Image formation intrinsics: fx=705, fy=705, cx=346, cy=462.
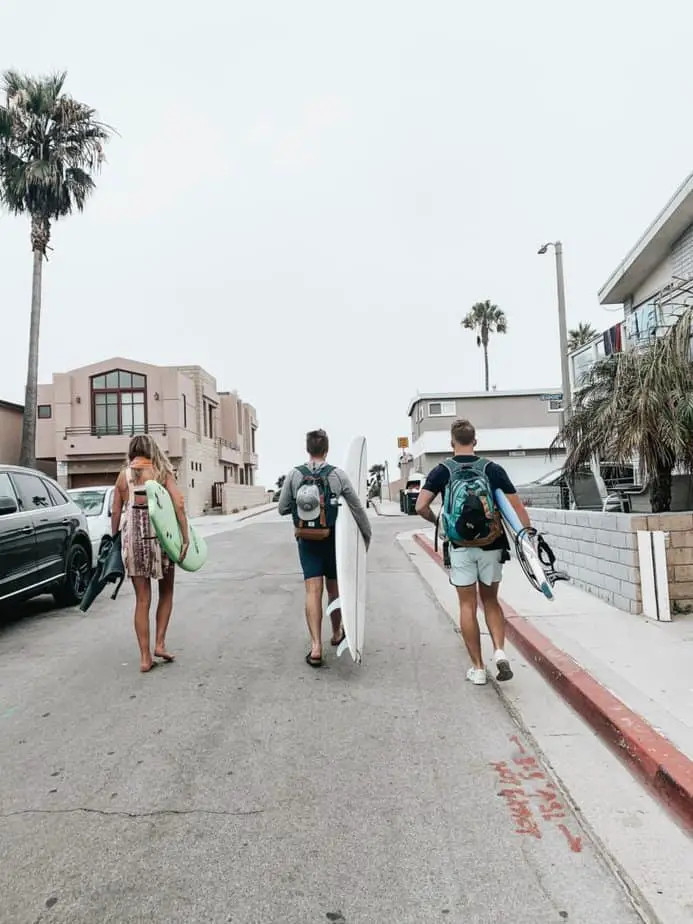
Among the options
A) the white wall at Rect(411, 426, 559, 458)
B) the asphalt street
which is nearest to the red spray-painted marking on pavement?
the asphalt street

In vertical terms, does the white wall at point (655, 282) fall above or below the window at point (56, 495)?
above

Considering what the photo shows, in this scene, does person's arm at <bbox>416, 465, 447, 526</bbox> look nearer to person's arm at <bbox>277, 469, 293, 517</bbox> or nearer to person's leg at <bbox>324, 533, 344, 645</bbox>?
person's leg at <bbox>324, 533, 344, 645</bbox>

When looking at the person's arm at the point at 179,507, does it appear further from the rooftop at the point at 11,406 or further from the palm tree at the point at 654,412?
the rooftop at the point at 11,406

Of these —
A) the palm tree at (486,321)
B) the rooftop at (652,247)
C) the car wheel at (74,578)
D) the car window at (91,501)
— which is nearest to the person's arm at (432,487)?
the car wheel at (74,578)

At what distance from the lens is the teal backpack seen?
4.74 metres

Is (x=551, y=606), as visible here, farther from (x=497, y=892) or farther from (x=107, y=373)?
(x=107, y=373)

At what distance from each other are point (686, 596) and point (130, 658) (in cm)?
499

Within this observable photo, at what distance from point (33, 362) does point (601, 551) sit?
19685 mm

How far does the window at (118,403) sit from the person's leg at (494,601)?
31376mm

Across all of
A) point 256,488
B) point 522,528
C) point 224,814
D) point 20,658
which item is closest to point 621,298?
point 522,528

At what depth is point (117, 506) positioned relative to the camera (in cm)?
565

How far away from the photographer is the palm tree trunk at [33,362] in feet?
71.2

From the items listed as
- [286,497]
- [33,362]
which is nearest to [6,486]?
[286,497]

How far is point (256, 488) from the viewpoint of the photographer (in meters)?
53.3
